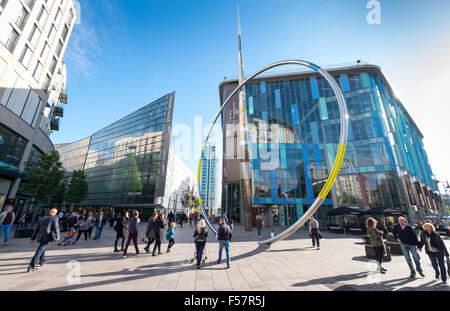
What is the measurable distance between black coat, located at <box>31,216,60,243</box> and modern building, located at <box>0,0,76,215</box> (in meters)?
22.9

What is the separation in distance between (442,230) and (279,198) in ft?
62.7

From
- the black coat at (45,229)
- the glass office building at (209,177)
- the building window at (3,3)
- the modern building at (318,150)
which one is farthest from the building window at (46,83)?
the modern building at (318,150)

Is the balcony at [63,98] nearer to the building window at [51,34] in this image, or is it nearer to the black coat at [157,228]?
the building window at [51,34]

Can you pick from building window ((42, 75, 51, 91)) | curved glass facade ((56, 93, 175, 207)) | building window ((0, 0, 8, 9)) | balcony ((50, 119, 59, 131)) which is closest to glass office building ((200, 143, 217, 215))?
curved glass facade ((56, 93, 175, 207))

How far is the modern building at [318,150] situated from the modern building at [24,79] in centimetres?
3207

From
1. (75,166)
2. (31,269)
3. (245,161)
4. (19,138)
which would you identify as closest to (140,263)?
(31,269)

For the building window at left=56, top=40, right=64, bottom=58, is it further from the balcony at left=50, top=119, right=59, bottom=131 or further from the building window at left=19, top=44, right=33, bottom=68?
the balcony at left=50, top=119, right=59, bottom=131

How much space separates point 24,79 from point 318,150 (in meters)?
44.4

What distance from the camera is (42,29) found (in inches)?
1003

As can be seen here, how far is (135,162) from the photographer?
158 feet

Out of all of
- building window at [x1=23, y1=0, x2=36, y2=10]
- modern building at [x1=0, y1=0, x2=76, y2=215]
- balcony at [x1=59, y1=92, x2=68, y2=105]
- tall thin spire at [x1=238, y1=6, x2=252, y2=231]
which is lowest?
tall thin spire at [x1=238, y1=6, x2=252, y2=231]

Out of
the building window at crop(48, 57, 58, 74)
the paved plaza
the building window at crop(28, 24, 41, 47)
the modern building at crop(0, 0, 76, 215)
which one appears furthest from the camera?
the building window at crop(48, 57, 58, 74)

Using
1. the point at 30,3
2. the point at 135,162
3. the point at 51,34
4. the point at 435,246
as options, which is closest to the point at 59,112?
the point at 51,34

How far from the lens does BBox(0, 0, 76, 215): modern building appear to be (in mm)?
20266
